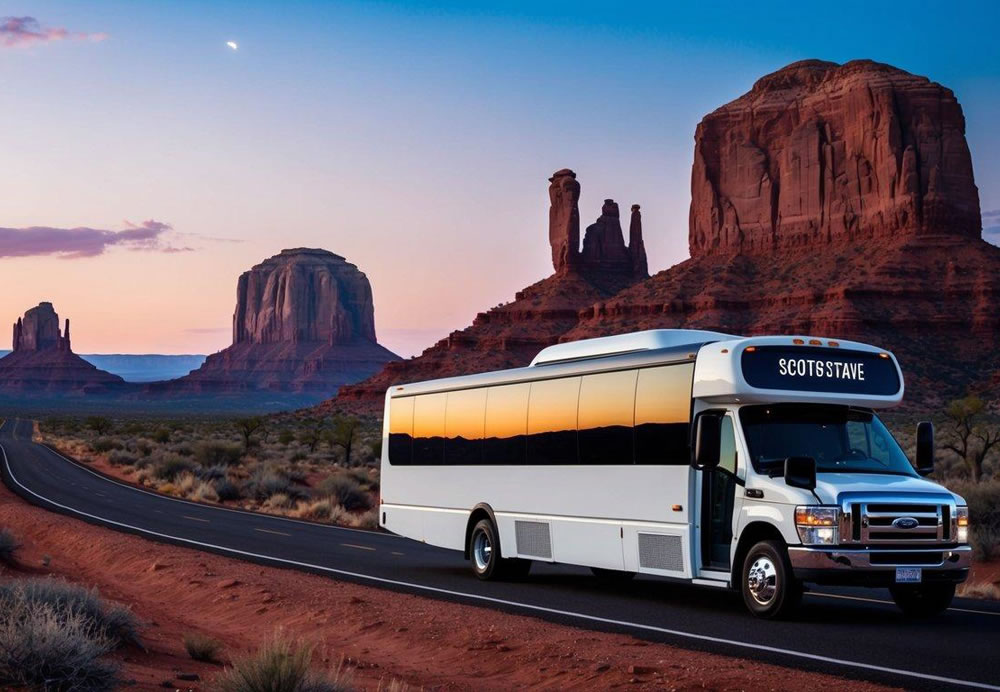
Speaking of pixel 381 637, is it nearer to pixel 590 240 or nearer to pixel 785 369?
pixel 785 369

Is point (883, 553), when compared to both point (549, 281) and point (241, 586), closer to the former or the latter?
point (241, 586)

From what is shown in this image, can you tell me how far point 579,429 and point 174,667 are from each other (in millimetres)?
7018

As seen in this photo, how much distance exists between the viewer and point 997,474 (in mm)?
29719

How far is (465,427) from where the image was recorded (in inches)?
721

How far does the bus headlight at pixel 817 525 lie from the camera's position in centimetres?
1227

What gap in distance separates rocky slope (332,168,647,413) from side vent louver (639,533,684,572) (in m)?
108

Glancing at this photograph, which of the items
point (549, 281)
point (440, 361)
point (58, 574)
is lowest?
point (58, 574)

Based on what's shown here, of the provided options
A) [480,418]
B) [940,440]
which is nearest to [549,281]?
[940,440]

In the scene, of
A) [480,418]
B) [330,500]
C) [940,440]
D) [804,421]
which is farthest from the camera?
[940,440]

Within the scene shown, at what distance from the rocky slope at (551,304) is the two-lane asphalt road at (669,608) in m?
97.7

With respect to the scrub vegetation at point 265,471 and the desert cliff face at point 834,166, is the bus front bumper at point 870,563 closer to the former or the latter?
the scrub vegetation at point 265,471

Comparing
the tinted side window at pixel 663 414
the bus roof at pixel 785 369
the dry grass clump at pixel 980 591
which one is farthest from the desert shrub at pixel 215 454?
the bus roof at pixel 785 369

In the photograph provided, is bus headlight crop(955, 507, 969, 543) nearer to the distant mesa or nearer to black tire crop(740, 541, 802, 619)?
black tire crop(740, 541, 802, 619)

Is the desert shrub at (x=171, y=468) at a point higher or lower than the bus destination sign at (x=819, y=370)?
lower
